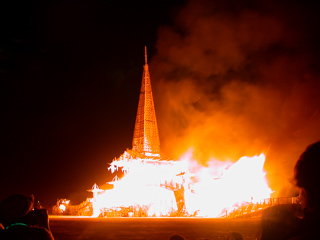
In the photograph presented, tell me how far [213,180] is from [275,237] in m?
36.7

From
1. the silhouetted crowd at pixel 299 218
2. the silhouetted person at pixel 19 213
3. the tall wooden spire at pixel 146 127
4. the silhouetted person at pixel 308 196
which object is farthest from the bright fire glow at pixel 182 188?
the silhouetted person at pixel 308 196

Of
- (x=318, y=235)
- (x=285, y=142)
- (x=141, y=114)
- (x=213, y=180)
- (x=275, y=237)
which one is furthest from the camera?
(x=141, y=114)

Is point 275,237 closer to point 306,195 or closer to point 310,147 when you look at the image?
point 306,195

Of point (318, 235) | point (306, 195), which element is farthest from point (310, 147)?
point (318, 235)

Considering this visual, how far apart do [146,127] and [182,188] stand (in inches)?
474

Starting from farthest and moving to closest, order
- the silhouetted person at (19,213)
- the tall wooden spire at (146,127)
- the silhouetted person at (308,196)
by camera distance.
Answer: the tall wooden spire at (146,127), the silhouetted person at (19,213), the silhouetted person at (308,196)

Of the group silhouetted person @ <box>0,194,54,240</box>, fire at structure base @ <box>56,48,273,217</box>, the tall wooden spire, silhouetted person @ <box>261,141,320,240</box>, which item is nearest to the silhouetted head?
silhouetted person @ <box>261,141,320,240</box>

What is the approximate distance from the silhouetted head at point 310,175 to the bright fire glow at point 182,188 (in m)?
31.6

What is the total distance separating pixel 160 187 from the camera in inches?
1553

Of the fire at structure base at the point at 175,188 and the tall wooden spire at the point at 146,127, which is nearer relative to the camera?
the fire at structure base at the point at 175,188

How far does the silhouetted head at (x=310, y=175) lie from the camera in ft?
5.64

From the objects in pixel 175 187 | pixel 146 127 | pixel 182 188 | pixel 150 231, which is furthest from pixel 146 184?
pixel 150 231

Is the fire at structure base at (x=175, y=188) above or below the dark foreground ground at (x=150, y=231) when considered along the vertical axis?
above

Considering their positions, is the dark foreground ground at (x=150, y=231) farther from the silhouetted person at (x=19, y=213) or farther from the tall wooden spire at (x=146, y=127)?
the tall wooden spire at (x=146, y=127)
